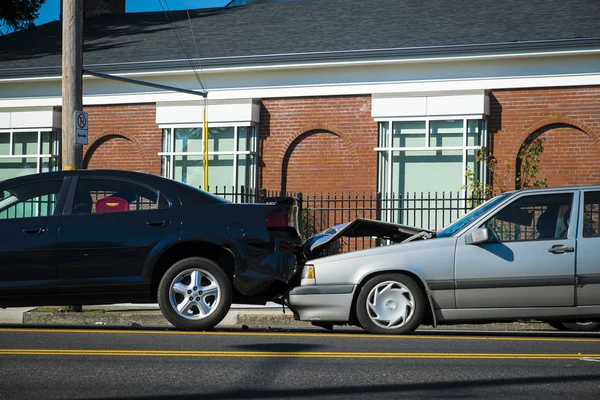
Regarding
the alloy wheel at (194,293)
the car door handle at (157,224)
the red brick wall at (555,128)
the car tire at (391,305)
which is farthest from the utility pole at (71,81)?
the red brick wall at (555,128)

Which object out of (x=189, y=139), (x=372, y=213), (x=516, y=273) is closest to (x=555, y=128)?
(x=372, y=213)

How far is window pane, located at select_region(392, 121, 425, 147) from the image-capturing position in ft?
63.4

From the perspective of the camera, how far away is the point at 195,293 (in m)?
9.20

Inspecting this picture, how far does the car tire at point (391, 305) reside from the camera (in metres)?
8.98

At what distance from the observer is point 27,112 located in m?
21.8

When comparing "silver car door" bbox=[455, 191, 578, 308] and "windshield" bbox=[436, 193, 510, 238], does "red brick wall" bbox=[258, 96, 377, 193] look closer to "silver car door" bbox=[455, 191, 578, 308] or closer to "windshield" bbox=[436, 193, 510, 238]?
"windshield" bbox=[436, 193, 510, 238]

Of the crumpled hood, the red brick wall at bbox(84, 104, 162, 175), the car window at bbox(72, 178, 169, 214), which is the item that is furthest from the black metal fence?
the car window at bbox(72, 178, 169, 214)

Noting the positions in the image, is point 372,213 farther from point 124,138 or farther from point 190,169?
point 124,138

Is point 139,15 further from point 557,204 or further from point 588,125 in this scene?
point 557,204

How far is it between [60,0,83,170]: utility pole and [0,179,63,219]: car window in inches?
111

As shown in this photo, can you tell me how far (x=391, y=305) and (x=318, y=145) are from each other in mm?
11460

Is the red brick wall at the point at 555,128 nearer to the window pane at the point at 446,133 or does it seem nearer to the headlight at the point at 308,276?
the window pane at the point at 446,133

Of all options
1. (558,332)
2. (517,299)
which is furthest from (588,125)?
(517,299)

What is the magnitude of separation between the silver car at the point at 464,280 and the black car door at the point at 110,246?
4.69 feet
